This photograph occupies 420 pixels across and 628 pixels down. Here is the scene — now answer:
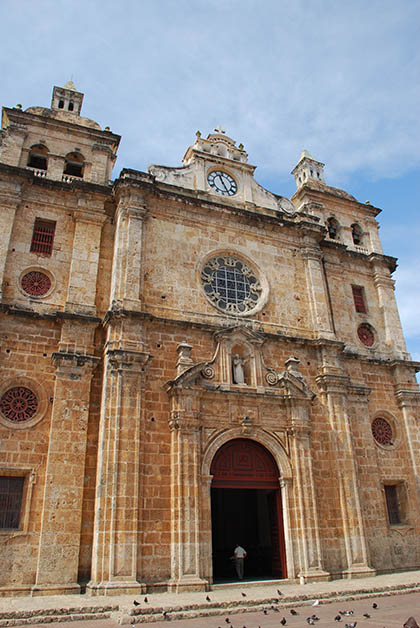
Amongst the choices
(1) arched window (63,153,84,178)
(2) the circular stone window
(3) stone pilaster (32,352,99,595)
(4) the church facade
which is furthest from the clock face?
(3) stone pilaster (32,352,99,595)

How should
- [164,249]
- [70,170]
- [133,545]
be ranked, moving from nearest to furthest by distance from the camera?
[133,545] < [164,249] < [70,170]

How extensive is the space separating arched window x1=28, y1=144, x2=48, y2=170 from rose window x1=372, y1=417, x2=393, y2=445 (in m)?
14.6

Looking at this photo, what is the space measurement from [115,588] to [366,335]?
12.7 meters

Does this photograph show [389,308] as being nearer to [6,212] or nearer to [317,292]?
[317,292]

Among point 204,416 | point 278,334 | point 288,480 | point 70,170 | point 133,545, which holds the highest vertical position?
point 70,170

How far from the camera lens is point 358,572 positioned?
1375cm

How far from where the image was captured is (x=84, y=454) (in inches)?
496

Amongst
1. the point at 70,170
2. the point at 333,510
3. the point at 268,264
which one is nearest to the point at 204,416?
the point at 333,510

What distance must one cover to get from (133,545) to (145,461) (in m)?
1.98

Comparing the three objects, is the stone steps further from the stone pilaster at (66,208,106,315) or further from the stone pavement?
the stone pilaster at (66,208,106,315)

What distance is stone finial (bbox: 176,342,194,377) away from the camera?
13891mm

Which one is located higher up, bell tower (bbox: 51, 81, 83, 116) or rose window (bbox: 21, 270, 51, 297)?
bell tower (bbox: 51, 81, 83, 116)

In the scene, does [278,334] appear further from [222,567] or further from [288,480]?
[222,567]

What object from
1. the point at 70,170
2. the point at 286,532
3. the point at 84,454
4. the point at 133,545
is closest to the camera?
the point at 133,545
